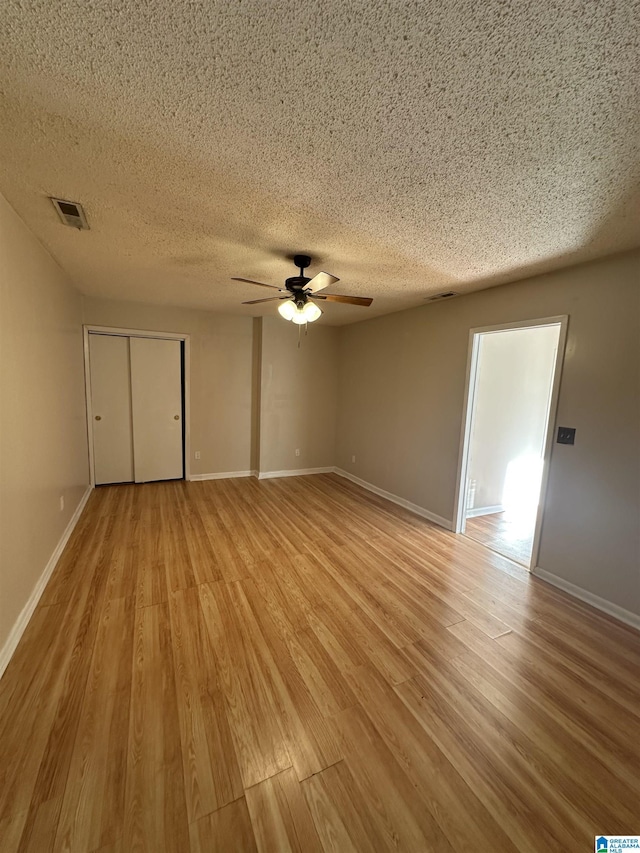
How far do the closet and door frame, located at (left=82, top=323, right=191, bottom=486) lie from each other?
0.04 m

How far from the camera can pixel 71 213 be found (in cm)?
191

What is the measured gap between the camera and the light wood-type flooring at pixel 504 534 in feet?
10.0

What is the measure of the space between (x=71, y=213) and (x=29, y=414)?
124cm

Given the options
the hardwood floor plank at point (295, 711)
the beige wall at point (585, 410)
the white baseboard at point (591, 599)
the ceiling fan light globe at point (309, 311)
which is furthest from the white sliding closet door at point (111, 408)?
the white baseboard at point (591, 599)

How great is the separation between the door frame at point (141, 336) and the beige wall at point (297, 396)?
1054mm

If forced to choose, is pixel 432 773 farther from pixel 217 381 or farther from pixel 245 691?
pixel 217 381

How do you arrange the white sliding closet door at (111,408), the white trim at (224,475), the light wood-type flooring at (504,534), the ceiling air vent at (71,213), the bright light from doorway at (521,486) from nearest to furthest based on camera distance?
1. the ceiling air vent at (71,213)
2. the light wood-type flooring at (504,534)
3. the bright light from doorway at (521,486)
4. the white sliding closet door at (111,408)
5. the white trim at (224,475)

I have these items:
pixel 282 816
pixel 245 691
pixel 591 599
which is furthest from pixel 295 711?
pixel 591 599

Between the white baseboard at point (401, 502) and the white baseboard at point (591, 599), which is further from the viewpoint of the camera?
the white baseboard at point (401, 502)

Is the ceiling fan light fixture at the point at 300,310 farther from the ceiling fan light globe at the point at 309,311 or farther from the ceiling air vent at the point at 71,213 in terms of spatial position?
the ceiling air vent at the point at 71,213

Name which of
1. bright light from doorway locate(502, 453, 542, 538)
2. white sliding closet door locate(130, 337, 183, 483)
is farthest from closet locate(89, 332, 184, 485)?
bright light from doorway locate(502, 453, 542, 538)

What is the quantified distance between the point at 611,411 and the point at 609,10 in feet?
7.05

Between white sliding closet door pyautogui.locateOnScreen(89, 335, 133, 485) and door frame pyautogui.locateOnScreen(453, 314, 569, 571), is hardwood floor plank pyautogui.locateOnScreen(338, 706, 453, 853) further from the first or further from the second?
white sliding closet door pyautogui.locateOnScreen(89, 335, 133, 485)

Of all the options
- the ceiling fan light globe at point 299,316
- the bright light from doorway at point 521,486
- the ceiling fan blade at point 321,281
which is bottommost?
the bright light from doorway at point 521,486
